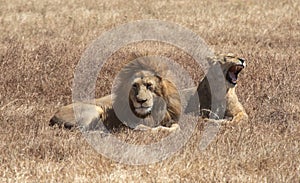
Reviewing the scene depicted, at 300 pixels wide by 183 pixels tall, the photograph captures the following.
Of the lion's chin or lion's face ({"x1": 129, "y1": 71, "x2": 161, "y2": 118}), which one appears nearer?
lion's face ({"x1": 129, "y1": 71, "x2": 161, "y2": 118})

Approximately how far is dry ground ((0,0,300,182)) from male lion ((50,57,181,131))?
1.14 feet

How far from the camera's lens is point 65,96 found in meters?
8.66

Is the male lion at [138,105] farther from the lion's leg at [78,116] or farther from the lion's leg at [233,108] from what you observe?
the lion's leg at [233,108]

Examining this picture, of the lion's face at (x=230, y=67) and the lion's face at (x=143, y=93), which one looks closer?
the lion's face at (x=143, y=93)

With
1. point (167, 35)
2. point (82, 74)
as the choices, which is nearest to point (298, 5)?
point (167, 35)

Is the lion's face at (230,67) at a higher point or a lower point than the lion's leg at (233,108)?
higher

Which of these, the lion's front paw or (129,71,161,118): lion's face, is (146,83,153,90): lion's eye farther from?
the lion's front paw

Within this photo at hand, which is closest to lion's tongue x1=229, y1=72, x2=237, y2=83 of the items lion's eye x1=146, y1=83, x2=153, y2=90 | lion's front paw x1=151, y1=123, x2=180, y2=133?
lion's front paw x1=151, y1=123, x2=180, y2=133

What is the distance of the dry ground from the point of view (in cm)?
550

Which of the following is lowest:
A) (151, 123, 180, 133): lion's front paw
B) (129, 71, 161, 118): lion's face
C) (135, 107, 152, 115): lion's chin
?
(151, 123, 180, 133): lion's front paw

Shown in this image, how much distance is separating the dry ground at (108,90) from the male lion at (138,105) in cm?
35

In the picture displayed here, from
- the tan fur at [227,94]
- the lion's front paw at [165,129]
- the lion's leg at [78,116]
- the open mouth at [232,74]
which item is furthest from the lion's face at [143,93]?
the open mouth at [232,74]

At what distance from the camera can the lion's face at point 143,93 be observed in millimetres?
6500

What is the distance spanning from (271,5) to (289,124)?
12.5m
